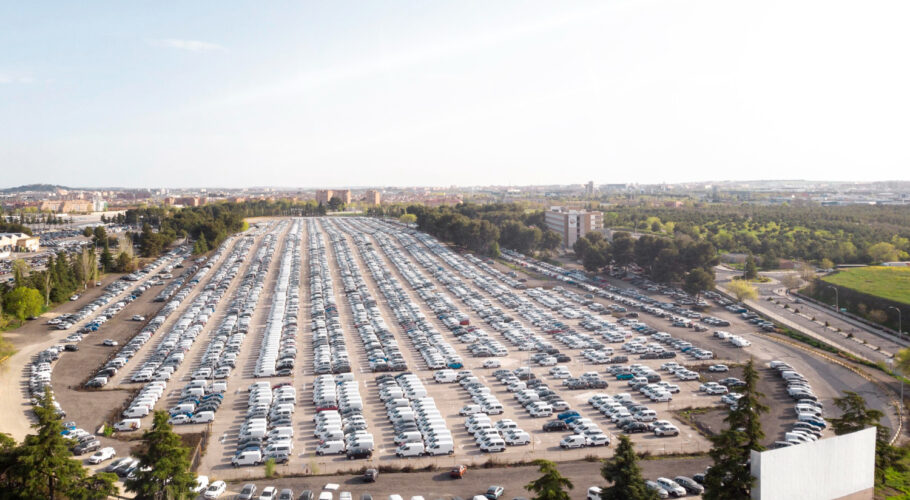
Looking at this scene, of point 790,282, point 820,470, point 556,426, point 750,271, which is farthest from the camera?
point 750,271

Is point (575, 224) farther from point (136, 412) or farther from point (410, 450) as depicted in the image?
point (136, 412)

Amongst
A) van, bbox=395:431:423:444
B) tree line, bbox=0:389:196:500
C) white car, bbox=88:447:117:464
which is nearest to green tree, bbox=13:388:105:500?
tree line, bbox=0:389:196:500

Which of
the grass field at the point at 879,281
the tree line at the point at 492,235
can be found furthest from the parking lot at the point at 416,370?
the tree line at the point at 492,235

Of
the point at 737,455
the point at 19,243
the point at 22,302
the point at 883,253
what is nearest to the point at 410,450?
the point at 737,455

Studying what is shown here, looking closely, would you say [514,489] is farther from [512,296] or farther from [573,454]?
[512,296]

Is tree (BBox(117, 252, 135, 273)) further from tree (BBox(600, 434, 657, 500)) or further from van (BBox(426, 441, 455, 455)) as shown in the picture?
tree (BBox(600, 434, 657, 500))

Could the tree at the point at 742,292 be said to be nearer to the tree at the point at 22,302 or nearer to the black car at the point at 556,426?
the black car at the point at 556,426

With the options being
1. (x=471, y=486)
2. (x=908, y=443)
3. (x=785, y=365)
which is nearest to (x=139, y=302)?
(x=471, y=486)
